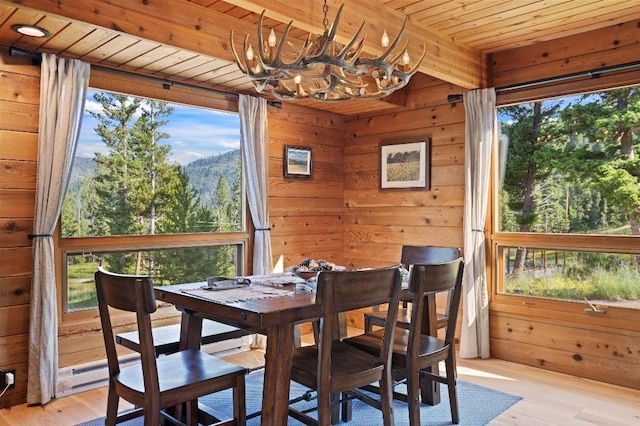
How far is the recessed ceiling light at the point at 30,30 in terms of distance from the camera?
2643 mm

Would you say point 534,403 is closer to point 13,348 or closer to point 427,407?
point 427,407

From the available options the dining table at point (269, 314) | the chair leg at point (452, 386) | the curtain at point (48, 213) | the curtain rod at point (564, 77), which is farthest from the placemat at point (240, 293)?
the curtain rod at point (564, 77)

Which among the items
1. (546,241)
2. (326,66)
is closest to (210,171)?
(326,66)

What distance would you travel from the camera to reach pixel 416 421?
242cm

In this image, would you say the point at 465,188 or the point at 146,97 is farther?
the point at 465,188

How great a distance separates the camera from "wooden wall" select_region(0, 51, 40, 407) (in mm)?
2988

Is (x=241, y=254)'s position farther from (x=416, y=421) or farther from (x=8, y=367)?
(x=416, y=421)

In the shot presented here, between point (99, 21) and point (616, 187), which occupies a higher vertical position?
point (99, 21)

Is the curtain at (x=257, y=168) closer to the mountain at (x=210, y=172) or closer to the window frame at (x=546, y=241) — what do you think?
the mountain at (x=210, y=172)

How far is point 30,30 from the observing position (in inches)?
106

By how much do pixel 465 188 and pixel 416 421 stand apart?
2155 mm

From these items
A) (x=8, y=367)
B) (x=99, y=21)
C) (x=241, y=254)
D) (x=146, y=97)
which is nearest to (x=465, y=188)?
(x=241, y=254)

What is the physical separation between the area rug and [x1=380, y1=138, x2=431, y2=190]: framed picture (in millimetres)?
1827

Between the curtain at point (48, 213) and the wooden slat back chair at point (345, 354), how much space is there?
163 cm
